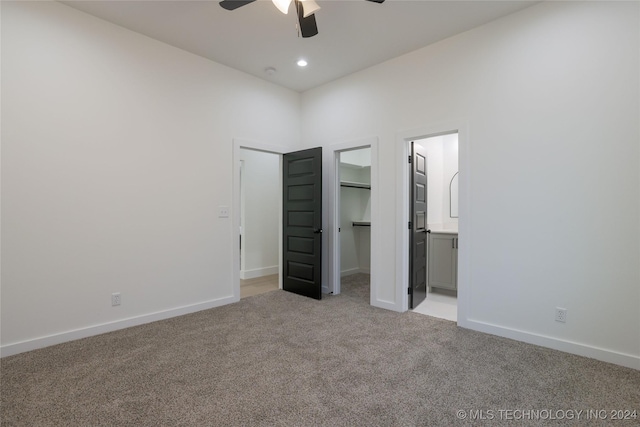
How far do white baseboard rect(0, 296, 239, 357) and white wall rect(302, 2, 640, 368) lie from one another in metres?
2.95

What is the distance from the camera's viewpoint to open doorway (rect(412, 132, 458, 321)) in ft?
13.2

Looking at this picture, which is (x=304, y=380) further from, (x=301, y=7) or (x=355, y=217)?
(x=355, y=217)

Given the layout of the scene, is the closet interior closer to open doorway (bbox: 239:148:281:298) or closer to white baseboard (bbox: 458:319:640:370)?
open doorway (bbox: 239:148:281:298)

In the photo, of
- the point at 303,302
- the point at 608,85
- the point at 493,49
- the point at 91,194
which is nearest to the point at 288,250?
the point at 303,302

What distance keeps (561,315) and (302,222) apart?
9.82ft

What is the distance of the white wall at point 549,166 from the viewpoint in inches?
92.7

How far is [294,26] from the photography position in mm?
3047

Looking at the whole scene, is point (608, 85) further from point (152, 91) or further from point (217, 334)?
point (152, 91)

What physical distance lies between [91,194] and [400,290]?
3.40 m

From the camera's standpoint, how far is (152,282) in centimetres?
331

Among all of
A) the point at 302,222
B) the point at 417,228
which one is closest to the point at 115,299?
the point at 302,222

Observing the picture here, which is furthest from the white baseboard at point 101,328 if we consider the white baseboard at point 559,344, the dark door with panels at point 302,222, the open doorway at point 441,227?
the white baseboard at point 559,344

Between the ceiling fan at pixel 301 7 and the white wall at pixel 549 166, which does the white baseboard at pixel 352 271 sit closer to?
the white wall at pixel 549 166

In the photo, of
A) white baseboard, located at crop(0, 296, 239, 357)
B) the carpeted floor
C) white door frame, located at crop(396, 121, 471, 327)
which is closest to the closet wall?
white door frame, located at crop(396, 121, 471, 327)
